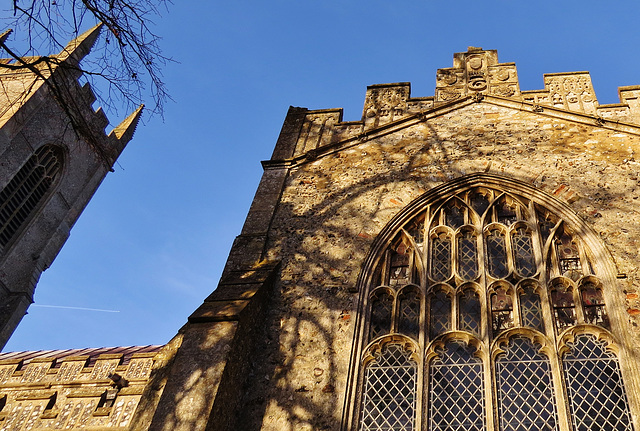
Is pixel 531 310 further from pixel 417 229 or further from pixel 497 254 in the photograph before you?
pixel 417 229

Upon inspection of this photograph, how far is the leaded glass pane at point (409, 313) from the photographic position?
6902 mm

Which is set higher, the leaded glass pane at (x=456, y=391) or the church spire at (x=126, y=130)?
the church spire at (x=126, y=130)

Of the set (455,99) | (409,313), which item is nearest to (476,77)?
(455,99)

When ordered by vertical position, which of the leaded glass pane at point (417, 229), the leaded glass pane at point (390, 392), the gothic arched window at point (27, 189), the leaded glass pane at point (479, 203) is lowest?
the leaded glass pane at point (390, 392)

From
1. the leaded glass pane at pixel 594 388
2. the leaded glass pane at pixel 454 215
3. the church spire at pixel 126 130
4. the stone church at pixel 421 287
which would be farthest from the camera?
the church spire at pixel 126 130

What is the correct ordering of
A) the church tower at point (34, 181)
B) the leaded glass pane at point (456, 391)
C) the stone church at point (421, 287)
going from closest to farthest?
1. the leaded glass pane at point (456, 391)
2. the stone church at point (421, 287)
3. the church tower at point (34, 181)

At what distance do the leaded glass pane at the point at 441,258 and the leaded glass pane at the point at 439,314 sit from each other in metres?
0.28

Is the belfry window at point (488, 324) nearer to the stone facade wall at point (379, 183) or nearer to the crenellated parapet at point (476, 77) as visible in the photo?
the stone facade wall at point (379, 183)

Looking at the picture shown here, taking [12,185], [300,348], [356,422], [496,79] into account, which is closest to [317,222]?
[300,348]

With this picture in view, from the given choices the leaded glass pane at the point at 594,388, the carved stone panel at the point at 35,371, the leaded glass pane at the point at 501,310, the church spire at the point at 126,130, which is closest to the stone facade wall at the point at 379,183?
the leaded glass pane at the point at 594,388

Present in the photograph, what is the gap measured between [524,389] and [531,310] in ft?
3.47

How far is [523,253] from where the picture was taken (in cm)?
744

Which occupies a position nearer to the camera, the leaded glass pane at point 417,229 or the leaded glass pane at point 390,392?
the leaded glass pane at point 390,392

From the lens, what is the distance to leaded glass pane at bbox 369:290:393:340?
274 inches
